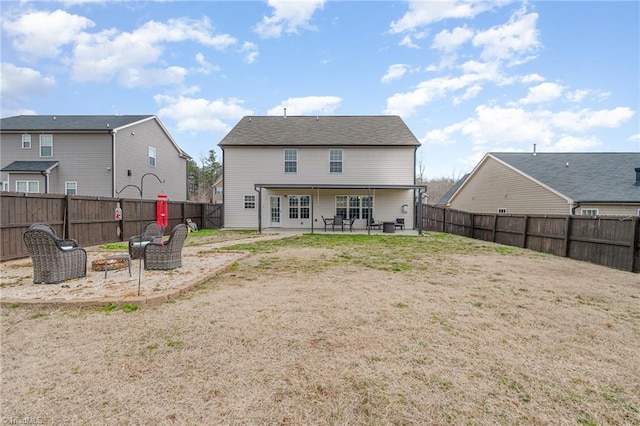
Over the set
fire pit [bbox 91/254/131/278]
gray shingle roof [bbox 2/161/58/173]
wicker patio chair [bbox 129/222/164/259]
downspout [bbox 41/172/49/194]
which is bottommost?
fire pit [bbox 91/254/131/278]

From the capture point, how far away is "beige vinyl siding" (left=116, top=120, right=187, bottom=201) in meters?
18.0

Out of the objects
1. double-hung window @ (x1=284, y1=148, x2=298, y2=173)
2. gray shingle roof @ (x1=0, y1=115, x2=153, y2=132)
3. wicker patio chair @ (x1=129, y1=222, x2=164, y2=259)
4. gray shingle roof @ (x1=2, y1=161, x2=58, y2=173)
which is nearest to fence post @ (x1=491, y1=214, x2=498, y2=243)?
double-hung window @ (x1=284, y1=148, x2=298, y2=173)

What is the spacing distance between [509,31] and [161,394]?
15910mm

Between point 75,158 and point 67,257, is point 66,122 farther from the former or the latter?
point 67,257

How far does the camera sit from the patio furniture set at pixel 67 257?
5039mm

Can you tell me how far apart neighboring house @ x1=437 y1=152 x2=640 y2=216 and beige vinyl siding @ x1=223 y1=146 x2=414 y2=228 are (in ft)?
21.2

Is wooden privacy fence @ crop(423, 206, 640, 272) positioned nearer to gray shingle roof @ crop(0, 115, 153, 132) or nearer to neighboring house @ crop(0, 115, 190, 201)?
neighboring house @ crop(0, 115, 190, 201)

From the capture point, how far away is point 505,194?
19.0 meters

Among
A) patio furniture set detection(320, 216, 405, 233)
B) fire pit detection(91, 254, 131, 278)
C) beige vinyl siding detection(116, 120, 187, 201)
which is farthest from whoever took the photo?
beige vinyl siding detection(116, 120, 187, 201)

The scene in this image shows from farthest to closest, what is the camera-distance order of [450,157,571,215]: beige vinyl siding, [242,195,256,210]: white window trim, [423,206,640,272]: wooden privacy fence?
[242,195,256,210]: white window trim
[450,157,571,215]: beige vinyl siding
[423,206,640,272]: wooden privacy fence

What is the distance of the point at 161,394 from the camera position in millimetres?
2256

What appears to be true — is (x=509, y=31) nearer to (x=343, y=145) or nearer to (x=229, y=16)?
(x=343, y=145)

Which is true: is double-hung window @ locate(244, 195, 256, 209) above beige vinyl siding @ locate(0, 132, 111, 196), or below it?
below

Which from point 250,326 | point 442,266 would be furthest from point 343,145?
point 250,326
